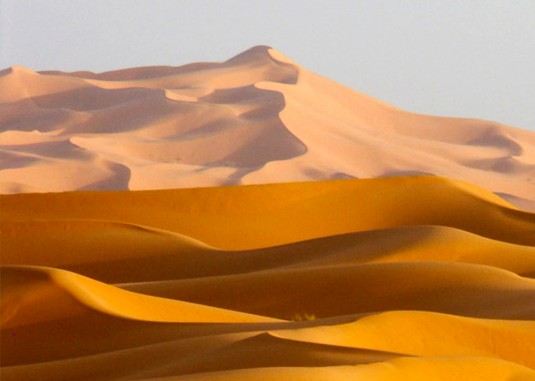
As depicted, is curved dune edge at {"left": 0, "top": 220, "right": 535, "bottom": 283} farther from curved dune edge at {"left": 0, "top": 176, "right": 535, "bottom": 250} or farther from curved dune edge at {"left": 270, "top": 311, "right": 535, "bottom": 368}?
curved dune edge at {"left": 270, "top": 311, "right": 535, "bottom": 368}

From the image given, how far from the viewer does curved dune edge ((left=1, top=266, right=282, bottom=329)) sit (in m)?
11.5

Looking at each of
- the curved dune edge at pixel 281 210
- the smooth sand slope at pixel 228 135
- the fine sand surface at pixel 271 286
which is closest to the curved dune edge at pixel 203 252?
the fine sand surface at pixel 271 286

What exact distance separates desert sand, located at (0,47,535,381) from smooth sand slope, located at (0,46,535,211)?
251 mm

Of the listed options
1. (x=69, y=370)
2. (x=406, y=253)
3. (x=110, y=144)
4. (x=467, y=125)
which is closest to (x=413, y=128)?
(x=467, y=125)

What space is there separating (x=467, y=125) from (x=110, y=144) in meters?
25.5

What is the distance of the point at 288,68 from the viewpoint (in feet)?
248

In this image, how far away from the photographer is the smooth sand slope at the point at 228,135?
173 ft

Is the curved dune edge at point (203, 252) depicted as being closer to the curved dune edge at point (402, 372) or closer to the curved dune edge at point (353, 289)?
the curved dune edge at point (353, 289)

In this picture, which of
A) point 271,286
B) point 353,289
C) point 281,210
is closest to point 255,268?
point 271,286

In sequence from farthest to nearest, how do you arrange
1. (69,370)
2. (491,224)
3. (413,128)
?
1. (413,128)
2. (491,224)
3. (69,370)

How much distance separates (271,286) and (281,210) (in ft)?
30.5

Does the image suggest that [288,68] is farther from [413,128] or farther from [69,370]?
[69,370]

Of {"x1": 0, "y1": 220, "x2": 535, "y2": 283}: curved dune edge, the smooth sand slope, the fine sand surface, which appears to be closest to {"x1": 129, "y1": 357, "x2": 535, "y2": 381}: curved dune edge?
the fine sand surface

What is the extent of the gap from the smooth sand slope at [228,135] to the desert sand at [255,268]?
0.25m
